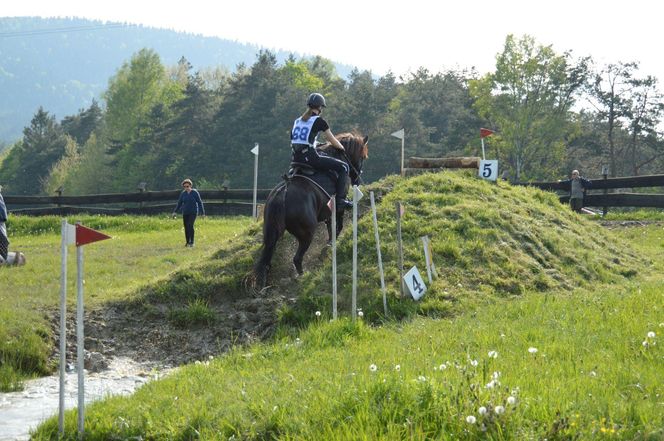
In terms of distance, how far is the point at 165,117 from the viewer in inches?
3091

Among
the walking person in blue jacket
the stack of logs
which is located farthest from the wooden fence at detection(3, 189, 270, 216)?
the stack of logs

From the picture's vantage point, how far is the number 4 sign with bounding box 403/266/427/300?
36.7 ft

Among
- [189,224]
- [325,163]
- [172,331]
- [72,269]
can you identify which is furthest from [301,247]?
[189,224]

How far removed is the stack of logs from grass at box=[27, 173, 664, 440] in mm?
2654

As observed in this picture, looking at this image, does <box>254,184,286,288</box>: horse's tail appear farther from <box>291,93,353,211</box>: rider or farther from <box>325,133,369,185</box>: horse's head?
<box>325,133,369,185</box>: horse's head

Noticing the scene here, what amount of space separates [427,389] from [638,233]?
60.0 feet

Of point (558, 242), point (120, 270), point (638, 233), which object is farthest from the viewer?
point (638, 233)

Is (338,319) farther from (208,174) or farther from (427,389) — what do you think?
(208,174)

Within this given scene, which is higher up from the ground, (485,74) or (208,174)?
(485,74)

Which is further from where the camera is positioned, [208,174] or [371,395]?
[208,174]

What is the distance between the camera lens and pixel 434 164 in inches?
703

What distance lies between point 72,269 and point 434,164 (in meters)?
7.72

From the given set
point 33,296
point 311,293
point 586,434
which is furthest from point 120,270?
point 586,434

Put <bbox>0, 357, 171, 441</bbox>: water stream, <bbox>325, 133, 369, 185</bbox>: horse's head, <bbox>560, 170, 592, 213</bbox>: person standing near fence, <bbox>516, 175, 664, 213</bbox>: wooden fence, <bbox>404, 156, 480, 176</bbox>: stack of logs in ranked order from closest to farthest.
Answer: <bbox>0, 357, 171, 441</bbox>: water stream
<bbox>325, 133, 369, 185</bbox>: horse's head
<bbox>404, 156, 480, 176</bbox>: stack of logs
<bbox>516, 175, 664, 213</bbox>: wooden fence
<bbox>560, 170, 592, 213</bbox>: person standing near fence
